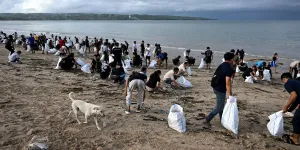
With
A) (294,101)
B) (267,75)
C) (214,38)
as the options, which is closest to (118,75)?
(294,101)

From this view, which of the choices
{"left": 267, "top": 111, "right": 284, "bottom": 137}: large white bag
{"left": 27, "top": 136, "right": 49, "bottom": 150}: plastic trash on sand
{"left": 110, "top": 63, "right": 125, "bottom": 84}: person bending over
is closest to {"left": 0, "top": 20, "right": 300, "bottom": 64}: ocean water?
{"left": 110, "top": 63, "right": 125, "bottom": 84}: person bending over

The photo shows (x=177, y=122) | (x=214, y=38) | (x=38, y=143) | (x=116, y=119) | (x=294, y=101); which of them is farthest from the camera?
(x=214, y=38)

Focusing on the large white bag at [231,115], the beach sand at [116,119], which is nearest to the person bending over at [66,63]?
the beach sand at [116,119]

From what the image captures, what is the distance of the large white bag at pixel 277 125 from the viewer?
5391 mm

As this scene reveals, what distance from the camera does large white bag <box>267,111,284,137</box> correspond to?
5391 millimetres

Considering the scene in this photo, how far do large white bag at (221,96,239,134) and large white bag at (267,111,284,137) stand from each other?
779mm

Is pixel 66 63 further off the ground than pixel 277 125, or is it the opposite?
pixel 66 63

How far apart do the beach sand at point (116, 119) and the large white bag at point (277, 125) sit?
0.15 meters

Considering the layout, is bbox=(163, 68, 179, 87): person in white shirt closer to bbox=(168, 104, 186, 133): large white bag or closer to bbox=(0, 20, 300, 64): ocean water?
bbox=(168, 104, 186, 133): large white bag

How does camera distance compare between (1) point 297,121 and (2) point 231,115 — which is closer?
(1) point 297,121

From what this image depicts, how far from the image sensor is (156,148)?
188 inches

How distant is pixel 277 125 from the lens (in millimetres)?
5402

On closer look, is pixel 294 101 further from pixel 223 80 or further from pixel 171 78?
pixel 171 78

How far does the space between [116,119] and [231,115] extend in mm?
2652
